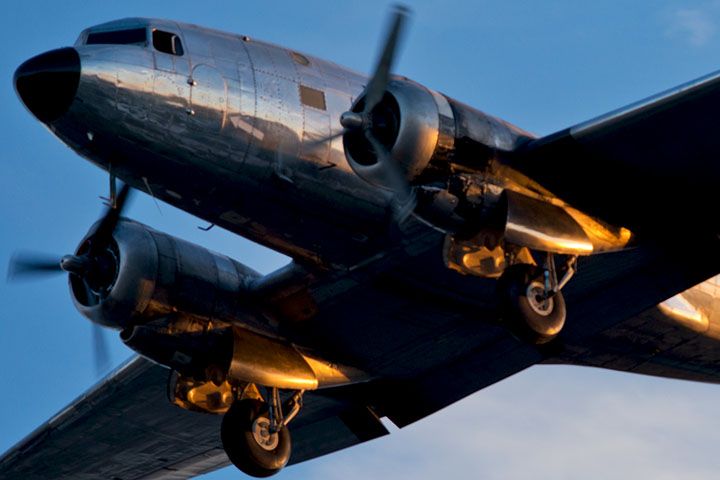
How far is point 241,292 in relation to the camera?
2636 centimetres

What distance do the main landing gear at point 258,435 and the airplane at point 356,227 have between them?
0.03 m

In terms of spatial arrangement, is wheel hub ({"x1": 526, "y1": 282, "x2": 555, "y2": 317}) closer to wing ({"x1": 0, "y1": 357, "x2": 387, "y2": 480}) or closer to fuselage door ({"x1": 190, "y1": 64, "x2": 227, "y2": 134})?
fuselage door ({"x1": 190, "y1": 64, "x2": 227, "y2": 134})

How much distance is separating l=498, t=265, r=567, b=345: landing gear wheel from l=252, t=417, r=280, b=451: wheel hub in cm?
487

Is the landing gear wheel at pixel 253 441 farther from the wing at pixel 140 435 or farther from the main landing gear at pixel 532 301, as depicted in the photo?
the main landing gear at pixel 532 301

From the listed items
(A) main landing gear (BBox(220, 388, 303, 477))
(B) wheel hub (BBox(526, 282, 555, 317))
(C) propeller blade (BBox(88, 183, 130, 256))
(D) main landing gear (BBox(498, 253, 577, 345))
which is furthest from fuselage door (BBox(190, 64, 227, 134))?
(A) main landing gear (BBox(220, 388, 303, 477))

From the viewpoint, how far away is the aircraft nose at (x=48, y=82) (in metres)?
22.2

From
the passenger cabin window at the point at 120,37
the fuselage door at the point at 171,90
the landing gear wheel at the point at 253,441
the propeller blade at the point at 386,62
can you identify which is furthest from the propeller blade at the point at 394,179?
the landing gear wheel at the point at 253,441

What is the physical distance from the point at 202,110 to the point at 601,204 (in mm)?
5940

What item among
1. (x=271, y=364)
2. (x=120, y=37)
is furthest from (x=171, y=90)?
(x=271, y=364)

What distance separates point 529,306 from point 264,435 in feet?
17.6

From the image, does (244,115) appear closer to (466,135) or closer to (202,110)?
(202,110)

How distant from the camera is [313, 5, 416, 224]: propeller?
73.8 ft

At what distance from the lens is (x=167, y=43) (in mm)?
23188

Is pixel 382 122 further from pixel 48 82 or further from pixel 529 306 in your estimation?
pixel 48 82
